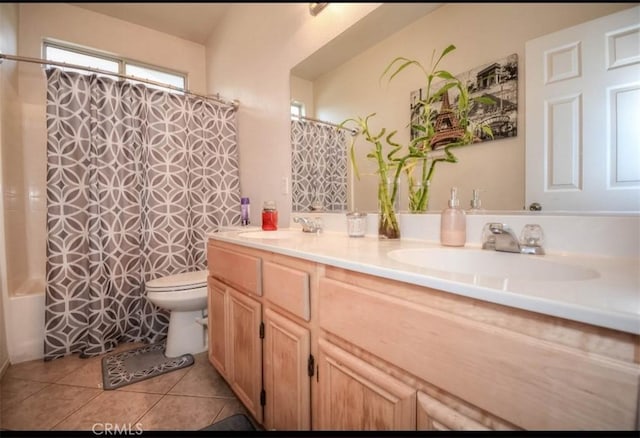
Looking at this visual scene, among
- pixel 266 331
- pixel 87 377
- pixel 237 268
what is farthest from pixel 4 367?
pixel 266 331

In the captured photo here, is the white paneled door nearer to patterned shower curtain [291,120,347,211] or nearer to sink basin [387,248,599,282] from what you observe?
sink basin [387,248,599,282]

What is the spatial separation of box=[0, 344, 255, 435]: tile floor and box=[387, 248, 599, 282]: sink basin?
3.60 ft

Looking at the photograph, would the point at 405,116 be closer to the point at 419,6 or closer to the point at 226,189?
the point at 419,6

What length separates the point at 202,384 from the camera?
142 centimetres

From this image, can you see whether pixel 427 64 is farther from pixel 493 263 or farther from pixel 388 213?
pixel 493 263

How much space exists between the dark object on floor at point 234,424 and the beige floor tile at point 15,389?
1.01 meters

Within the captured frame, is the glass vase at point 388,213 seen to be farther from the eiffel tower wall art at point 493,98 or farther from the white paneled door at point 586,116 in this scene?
the white paneled door at point 586,116

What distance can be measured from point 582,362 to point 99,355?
2.32 m

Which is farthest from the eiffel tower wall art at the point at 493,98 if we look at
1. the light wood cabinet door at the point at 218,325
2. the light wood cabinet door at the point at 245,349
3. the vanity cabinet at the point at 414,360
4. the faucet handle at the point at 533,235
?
the light wood cabinet door at the point at 218,325

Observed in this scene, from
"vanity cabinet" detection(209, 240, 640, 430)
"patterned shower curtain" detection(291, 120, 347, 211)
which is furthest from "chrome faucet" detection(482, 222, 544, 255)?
"patterned shower curtain" detection(291, 120, 347, 211)

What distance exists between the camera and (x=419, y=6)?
1.01m

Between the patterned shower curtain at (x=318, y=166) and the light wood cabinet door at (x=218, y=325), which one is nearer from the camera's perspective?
the light wood cabinet door at (x=218, y=325)

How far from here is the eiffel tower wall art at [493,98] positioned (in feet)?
2.66

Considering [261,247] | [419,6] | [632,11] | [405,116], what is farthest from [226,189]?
[632,11]
